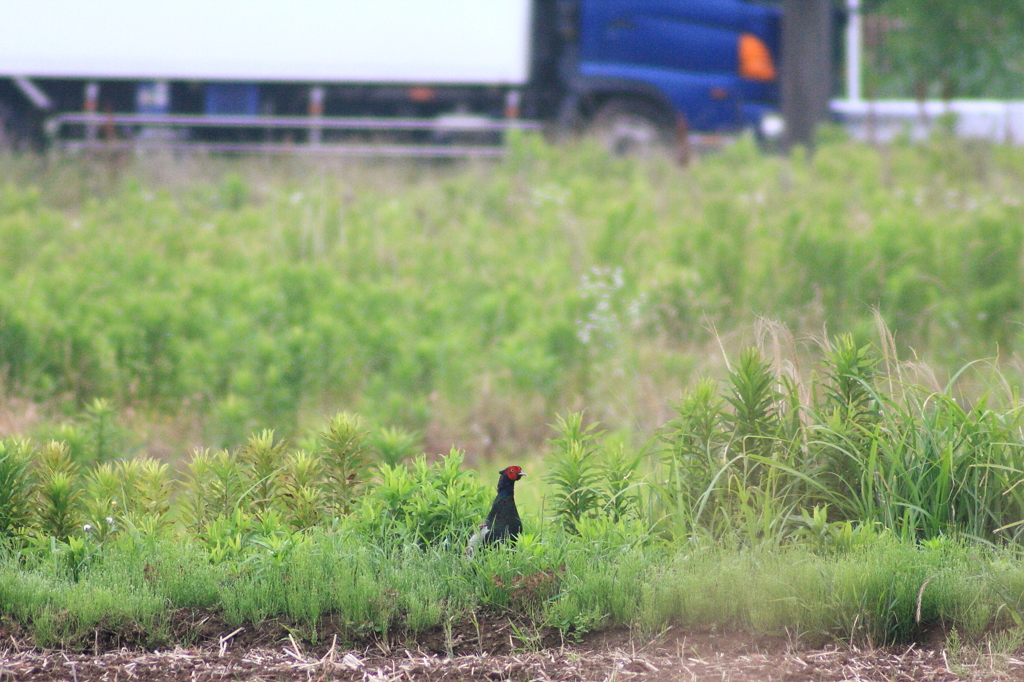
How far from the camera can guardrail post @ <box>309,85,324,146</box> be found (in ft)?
41.2

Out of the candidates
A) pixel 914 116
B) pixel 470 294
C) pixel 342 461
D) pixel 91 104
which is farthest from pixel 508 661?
pixel 914 116

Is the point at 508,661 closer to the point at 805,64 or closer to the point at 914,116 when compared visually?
the point at 805,64

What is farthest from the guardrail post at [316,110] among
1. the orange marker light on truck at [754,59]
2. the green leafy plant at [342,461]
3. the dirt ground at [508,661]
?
the dirt ground at [508,661]

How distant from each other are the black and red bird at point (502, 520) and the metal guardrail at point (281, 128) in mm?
9065

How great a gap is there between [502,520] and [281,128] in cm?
1064

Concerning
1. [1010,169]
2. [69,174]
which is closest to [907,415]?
[1010,169]

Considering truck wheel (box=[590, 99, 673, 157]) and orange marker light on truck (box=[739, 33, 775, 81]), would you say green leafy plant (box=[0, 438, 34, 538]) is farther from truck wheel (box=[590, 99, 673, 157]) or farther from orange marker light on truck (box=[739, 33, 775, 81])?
orange marker light on truck (box=[739, 33, 775, 81])

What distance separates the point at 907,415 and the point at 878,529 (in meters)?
0.41

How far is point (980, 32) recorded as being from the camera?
61.4 ft

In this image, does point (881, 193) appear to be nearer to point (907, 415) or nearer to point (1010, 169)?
point (1010, 169)

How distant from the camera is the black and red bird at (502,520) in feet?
9.35

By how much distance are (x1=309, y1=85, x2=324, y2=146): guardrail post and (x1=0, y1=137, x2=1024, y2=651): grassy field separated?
2.07m

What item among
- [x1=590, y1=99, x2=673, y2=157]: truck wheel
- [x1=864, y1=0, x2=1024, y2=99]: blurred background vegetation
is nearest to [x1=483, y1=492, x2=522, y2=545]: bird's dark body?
[x1=590, y1=99, x2=673, y2=157]: truck wheel

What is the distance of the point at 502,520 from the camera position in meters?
2.88
